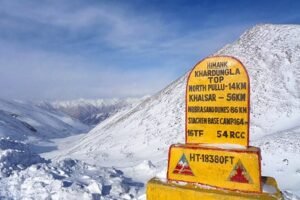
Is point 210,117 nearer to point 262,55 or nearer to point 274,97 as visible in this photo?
point 274,97

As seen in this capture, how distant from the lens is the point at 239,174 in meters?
5.09

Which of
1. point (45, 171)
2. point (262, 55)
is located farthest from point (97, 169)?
point (262, 55)

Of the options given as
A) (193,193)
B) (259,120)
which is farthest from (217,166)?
(259,120)

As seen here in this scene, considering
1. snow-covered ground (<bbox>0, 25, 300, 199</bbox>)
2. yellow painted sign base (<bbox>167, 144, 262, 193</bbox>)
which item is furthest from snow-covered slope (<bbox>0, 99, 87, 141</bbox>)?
yellow painted sign base (<bbox>167, 144, 262, 193</bbox>)

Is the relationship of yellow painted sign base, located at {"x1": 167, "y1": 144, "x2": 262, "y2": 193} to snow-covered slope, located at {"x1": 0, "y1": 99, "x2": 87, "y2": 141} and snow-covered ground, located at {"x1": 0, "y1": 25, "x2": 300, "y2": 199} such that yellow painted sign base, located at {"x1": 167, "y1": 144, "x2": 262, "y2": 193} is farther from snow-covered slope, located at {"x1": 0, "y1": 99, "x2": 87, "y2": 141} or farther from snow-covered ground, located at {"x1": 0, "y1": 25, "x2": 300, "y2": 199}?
snow-covered slope, located at {"x1": 0, "y1": 99, "x2": 87, "y2": 141}

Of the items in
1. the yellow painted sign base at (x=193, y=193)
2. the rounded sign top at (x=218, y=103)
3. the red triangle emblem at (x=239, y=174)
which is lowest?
the yellow painted sign base at (x=193, y=193)

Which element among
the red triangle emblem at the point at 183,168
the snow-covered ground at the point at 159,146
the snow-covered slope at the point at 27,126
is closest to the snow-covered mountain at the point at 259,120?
the snow-covered ground at the point at 159,146

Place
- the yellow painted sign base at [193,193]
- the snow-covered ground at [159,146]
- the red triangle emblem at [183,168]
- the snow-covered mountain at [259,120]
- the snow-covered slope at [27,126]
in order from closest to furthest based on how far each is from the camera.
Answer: the yellow painted sign base at [193,193]
the red triangle emblem at [183,168]
the snow-covered ground at [159,146]
the snow-covered mountain at [259,120]
the snow-covered slope at [27,126]

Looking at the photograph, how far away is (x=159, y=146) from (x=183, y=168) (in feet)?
57.0

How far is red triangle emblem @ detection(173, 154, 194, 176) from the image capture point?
18.3 ft

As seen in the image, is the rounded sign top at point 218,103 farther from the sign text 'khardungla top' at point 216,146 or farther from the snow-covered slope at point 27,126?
the snow-covered slope at point 27,126

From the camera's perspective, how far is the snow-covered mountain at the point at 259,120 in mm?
16359

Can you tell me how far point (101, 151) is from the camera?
25.4 meters

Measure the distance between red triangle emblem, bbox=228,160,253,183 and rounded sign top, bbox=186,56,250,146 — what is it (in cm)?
34
